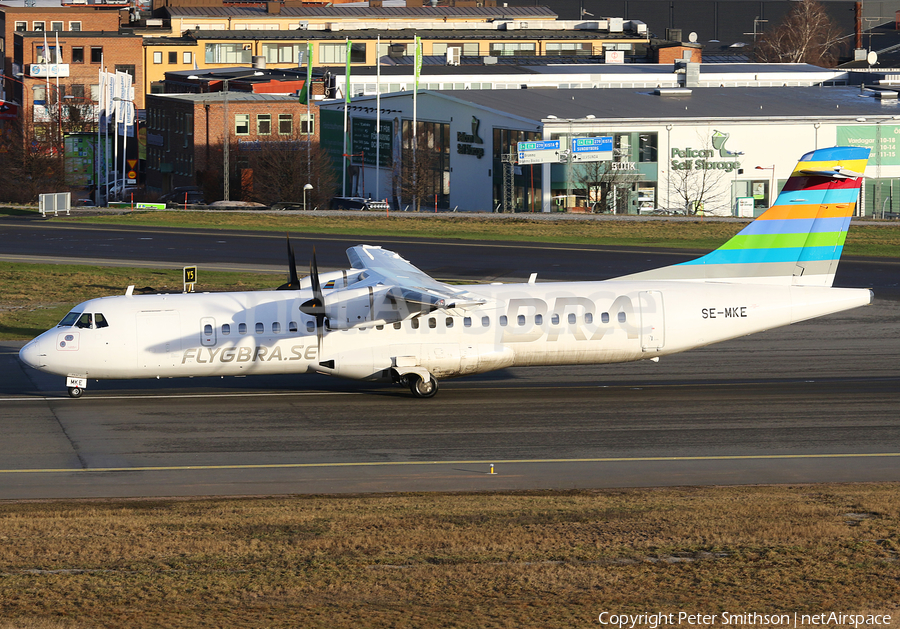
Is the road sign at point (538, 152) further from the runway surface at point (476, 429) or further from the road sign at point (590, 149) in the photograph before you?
the runway surface at point (476, 429)

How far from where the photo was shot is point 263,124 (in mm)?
114562

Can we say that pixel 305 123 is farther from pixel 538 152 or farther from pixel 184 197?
pixel 538 152

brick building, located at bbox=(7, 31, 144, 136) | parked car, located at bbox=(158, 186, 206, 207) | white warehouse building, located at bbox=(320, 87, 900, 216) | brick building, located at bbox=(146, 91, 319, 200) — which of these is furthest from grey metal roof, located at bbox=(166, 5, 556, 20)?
white warehouse building, located at bbox=(320, 87, 900, 216)

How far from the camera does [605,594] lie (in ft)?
51.0

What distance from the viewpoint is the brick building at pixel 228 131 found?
110 meters

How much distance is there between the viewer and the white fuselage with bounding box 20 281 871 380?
3022 cm

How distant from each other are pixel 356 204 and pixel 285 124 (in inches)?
1055

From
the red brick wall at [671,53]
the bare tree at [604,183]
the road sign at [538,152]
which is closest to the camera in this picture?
the road sign at [538,152]

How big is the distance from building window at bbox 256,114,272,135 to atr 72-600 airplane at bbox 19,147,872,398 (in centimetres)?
8572

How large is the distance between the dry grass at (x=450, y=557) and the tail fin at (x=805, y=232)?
11498mm

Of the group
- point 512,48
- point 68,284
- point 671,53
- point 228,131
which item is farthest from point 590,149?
point 512,48

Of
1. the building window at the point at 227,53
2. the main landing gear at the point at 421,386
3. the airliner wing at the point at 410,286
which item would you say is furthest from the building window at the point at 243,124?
the main landing gear at the point at 421,386

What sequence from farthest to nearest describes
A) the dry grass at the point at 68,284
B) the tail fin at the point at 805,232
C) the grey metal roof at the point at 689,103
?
the grey metal roof at the point at 689,103, the dry grass at the point at 68,284, the tail fin at the point at 805,232

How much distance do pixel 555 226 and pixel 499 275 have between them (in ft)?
70.1
